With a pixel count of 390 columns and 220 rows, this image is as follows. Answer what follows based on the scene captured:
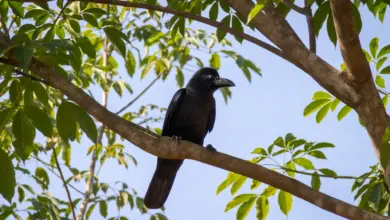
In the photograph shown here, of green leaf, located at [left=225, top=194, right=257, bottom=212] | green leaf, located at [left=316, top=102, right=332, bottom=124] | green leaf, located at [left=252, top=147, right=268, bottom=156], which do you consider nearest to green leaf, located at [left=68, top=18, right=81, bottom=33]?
green leaf, located at [left=252, top=147, right=268, bottom=156]

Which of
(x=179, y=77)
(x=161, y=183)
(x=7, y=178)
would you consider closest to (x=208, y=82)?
(x=161, y=183)

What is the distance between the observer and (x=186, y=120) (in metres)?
5.50

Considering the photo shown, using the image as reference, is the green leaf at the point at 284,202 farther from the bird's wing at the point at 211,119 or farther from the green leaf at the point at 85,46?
the bird's wing at the point at 211,119

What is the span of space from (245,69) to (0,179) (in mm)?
4050

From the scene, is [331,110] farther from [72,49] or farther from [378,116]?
[72,49]

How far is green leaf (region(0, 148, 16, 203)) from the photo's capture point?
9.99ft

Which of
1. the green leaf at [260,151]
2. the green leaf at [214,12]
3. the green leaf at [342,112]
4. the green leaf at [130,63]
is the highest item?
the green leaf at [130,63]

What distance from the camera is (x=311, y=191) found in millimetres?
3158

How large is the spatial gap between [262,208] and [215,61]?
332cm

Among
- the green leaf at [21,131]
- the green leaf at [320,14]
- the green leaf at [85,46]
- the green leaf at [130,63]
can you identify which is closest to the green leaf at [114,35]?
the green leaf at [85,46]

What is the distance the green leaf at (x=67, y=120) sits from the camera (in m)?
3.21

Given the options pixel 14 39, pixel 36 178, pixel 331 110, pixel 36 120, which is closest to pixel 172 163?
pixel 36 178

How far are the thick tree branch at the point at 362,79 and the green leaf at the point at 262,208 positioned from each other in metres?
0.83

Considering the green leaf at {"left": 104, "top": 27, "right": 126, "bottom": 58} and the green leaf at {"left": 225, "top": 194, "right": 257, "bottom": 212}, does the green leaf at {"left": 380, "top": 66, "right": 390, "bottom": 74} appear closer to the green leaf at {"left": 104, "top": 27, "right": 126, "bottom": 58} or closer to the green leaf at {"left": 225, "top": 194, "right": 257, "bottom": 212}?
the green leaf at {"left": 225, "top": 194, "right": 257, "bottom": 212}
